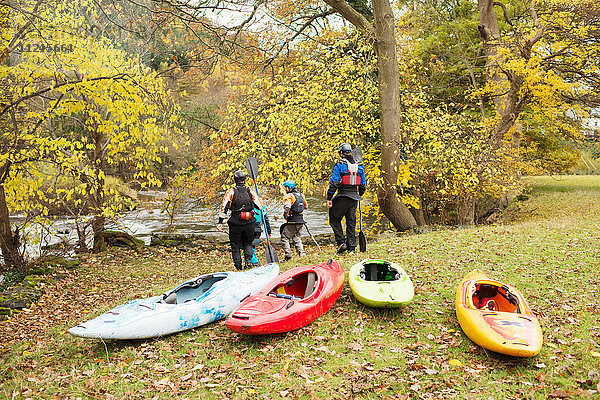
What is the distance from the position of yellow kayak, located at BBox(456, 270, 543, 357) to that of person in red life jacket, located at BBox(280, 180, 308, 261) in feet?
12.7

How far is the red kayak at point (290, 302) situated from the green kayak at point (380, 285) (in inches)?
12.4

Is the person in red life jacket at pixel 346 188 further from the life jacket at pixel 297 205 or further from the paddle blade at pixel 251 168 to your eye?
the paddle blade at pixel 251 168

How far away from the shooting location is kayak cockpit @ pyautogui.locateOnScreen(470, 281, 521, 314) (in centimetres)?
548

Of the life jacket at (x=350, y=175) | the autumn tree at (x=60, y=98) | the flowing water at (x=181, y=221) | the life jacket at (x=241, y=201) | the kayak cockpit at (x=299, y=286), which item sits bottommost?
the flowing water at (x=181, y=221)

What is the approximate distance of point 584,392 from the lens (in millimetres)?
3697

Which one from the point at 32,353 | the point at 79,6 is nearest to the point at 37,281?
the point at 32,353

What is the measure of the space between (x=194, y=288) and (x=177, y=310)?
1026mm

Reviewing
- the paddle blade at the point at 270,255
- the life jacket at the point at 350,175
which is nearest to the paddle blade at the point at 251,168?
the paddle blade at the point at 270,255

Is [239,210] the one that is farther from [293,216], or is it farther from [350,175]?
[350,175]

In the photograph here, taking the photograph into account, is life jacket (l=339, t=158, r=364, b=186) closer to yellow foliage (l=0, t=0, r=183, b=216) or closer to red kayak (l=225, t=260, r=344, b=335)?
red kayak (l=225, t=260, r=344, b=335)

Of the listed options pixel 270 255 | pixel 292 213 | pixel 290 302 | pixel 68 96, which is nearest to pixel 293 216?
pixel 292 213

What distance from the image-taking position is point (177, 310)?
5.50 m

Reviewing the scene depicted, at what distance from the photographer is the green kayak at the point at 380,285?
5438 millimetres

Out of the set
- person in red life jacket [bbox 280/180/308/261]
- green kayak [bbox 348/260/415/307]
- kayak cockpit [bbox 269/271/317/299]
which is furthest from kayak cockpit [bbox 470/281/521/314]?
person in red life jacket [bbox 280/180/308/261]
